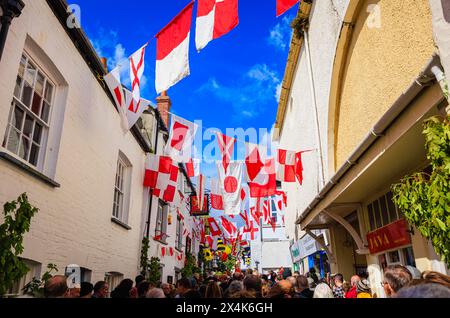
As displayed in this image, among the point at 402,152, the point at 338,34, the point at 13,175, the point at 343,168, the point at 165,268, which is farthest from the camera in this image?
the point at 165,268

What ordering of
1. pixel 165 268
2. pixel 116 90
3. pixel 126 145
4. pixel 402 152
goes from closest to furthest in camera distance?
pixel 402 152 < pixel 116 90 < pixel 126 145 < pixel 165 268

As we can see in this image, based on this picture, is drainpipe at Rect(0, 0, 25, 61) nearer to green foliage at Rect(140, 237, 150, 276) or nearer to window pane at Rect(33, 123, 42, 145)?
window pane at Rect(33, 123, 42, 145)

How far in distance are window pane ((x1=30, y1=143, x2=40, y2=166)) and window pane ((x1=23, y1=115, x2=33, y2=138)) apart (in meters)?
0.23

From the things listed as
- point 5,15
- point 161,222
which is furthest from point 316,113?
point 5,15

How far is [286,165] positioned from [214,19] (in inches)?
215

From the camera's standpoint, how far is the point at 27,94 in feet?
16.2

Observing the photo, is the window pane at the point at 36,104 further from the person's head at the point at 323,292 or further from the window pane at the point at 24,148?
the person's head at the point at 323,292

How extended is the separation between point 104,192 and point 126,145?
1993mm

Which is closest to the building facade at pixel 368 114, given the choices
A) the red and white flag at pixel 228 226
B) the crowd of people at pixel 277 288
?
the crowd of people at pixel 277 288

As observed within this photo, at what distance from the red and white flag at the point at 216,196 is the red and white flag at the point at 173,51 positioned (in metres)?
8.00

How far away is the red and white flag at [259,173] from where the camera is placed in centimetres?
1005

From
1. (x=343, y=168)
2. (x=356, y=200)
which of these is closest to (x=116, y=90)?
(x=343, y=168)

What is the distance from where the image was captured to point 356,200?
6.73 m

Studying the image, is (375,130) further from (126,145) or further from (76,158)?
(126,145)
